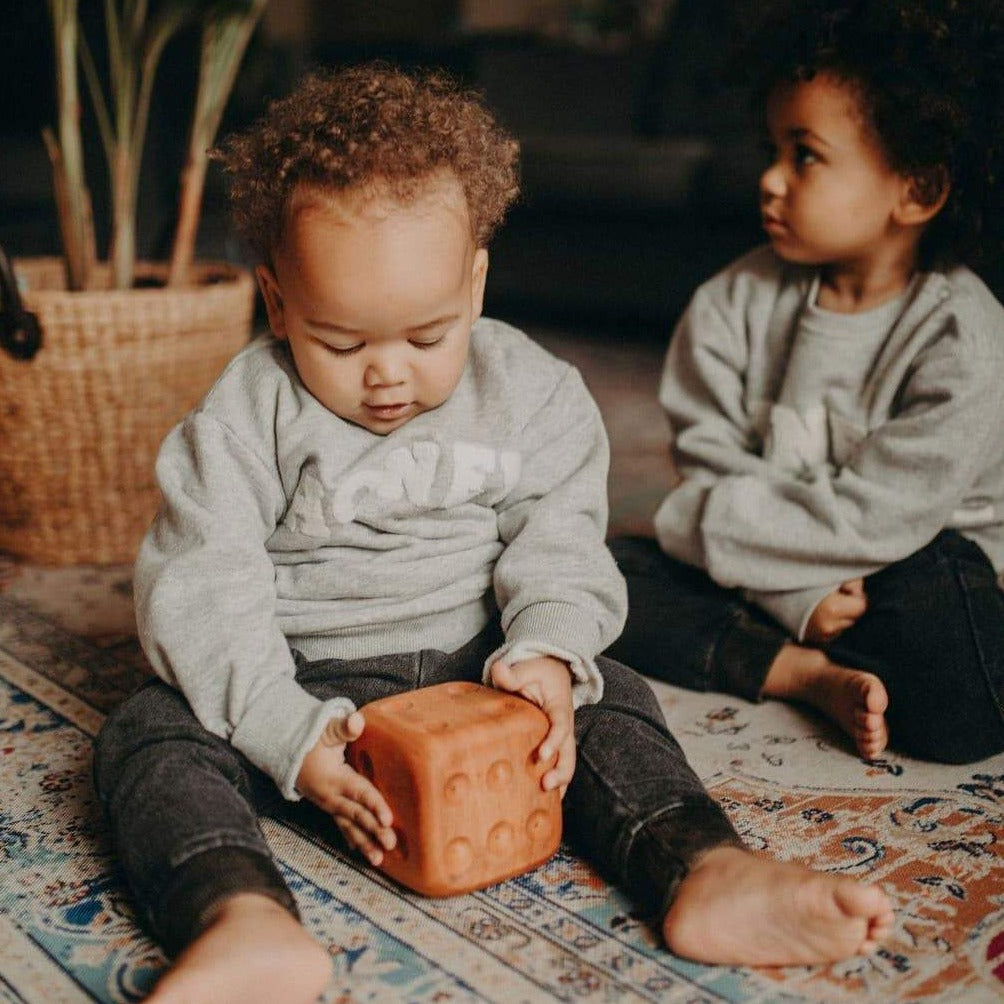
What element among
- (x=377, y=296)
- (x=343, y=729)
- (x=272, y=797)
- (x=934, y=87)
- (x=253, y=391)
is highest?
(x=934, y=87)

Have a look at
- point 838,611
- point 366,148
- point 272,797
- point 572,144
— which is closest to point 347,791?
point 272,797

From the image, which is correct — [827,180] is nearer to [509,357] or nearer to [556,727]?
[509,357]

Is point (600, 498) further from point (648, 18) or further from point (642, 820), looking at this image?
point (648, 18)

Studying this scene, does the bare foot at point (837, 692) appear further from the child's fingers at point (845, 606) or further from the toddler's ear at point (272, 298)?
the toddler's ear at point (272, 298)

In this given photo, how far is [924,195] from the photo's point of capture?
Result: 46.9 inches

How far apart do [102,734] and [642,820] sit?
39 cm

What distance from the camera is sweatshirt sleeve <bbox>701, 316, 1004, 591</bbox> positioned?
3.70 ft

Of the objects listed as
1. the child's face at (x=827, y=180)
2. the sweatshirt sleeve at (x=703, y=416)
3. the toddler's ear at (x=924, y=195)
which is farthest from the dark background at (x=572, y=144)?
the toddler's ear at (x=924, y=195)

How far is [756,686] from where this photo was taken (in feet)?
3.81

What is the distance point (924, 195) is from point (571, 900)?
76 cm

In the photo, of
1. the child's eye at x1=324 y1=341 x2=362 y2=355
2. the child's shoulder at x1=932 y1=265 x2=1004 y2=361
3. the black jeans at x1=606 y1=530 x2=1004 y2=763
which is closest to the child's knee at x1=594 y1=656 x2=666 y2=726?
the black jeans at x1=606 y1=530 x2=1004 y2=763

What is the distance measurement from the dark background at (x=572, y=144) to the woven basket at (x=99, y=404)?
13.5 inches

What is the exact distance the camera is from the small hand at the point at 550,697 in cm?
84

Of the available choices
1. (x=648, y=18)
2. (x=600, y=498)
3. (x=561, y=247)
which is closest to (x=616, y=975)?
(x=600, y=498)
